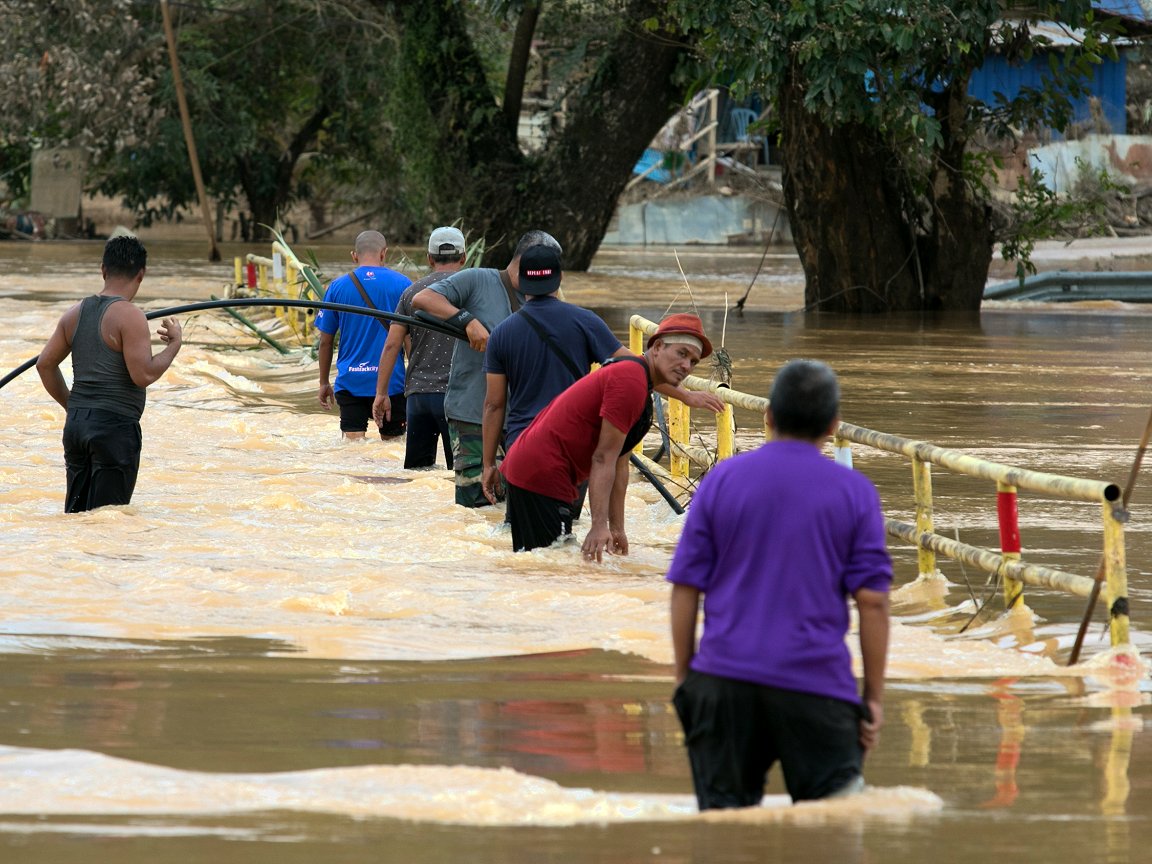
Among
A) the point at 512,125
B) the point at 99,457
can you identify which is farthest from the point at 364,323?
the point at 512,125

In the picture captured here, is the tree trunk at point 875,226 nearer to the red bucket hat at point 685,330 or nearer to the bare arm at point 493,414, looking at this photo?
the bare arm at point 493,414

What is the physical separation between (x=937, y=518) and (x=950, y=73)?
12.7 meters

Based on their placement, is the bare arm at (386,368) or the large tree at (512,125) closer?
the bare arm at (386,368)

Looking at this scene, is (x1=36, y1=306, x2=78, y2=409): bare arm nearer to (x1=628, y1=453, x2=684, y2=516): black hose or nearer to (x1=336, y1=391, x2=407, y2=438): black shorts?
(x1=628, y1=453, x2=684, y2=516): black hose

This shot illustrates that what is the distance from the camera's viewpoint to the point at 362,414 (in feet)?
39.3

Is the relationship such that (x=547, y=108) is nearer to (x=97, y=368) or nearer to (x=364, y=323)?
(x=364, y=323)

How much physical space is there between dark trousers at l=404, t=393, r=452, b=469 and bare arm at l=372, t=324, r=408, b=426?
1.00 ft

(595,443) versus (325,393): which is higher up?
(595,443)

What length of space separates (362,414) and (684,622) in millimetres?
7924

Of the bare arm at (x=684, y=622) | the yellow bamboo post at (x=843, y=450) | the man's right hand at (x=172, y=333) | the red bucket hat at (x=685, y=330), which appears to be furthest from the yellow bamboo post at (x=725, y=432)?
the bare arm at (x=684, y=622)

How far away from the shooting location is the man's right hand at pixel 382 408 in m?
11.1

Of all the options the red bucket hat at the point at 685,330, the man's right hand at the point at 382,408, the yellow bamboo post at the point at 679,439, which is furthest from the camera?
the man's right hand at the point at 382,408

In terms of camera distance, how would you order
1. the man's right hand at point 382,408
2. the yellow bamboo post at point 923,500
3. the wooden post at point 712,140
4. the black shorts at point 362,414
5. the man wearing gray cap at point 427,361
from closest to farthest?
the yellow bamboo post at point 923,500 < the man wearing gray cap at point 427,361 < the man's right hand at point 382,408 < the black shorts at point 362,414 < the wooden post at point 712,140

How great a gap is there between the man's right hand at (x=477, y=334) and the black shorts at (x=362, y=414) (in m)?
2.95
